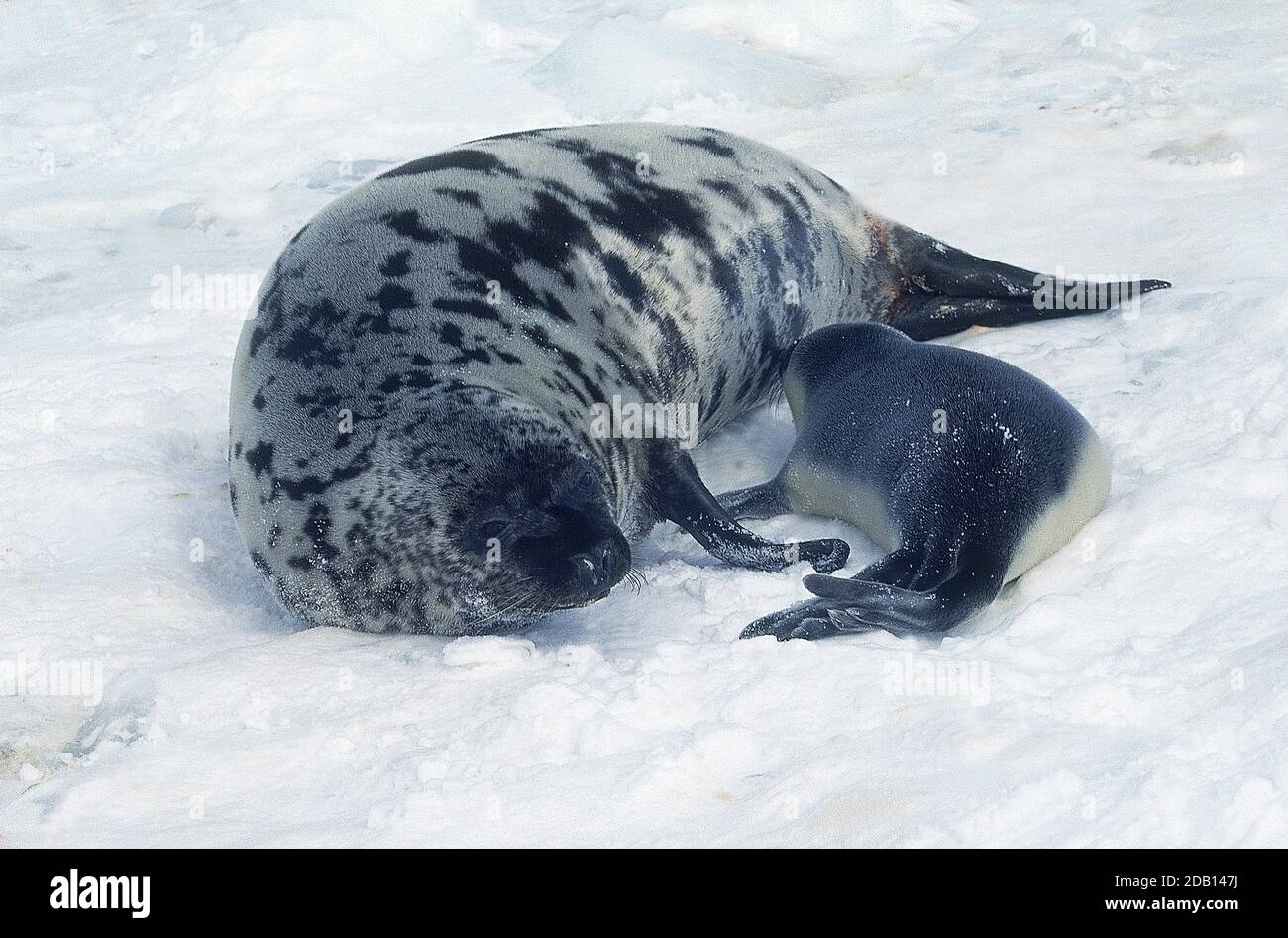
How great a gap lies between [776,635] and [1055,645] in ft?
1.56

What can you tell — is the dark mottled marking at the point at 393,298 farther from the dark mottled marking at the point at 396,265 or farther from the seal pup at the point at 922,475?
the seal pup at the point at 922,475

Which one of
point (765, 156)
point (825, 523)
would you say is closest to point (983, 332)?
point (765, 156)

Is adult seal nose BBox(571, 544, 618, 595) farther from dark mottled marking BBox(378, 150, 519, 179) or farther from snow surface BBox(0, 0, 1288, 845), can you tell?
dark mottled marking BBox(378, 150, 519, 179)

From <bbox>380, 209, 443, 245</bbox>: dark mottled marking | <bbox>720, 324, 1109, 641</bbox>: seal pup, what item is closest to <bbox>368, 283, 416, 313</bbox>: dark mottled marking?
<bbox>380, 209, 443, 245</bbox>: dark mottled marking

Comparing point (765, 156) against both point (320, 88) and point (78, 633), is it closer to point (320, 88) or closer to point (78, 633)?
point (78, 633)

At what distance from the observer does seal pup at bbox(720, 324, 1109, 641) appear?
2588 mm

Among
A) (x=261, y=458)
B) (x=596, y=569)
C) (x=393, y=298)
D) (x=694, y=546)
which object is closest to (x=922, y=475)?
(x=694, y=546)

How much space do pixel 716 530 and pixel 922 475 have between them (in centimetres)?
46

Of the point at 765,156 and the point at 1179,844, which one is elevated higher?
the point at 765,156

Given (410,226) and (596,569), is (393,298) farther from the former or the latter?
(596,569)

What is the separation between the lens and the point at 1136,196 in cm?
494

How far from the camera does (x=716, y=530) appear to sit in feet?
10.1

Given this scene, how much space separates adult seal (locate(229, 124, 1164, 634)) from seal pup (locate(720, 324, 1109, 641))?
214mm

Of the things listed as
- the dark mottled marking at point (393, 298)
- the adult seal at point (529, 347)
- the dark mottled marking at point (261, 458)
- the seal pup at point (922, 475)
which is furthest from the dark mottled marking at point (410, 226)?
the seal pup at point (922, 475)
